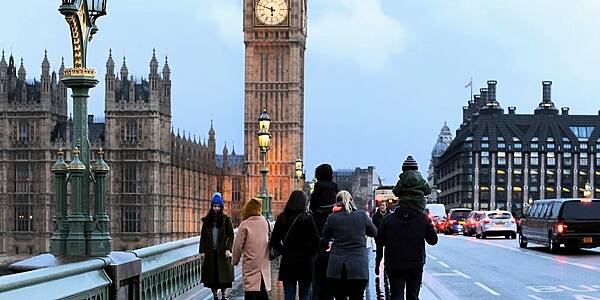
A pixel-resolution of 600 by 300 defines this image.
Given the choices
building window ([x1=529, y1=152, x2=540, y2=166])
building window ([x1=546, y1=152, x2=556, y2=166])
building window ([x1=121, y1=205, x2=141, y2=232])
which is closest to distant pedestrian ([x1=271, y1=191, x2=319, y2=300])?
building window ([x1=121, y1=205, x2=141, y2=232])

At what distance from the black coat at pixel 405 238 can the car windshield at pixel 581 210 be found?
20.8 metres

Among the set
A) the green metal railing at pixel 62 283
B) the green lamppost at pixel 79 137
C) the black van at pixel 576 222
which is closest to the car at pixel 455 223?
the black van at pixel 576 222

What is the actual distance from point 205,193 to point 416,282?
103 meters

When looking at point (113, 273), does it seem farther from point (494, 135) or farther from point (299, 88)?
point (494, 135)

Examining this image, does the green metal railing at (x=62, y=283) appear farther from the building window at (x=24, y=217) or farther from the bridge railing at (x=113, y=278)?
the building window at (x=24, y=217)

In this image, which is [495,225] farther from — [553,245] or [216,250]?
[216,250]

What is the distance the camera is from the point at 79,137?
10992 millimetres

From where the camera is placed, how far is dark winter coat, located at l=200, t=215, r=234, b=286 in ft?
48.3

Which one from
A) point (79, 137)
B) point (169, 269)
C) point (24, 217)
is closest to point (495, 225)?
point (169, 269)

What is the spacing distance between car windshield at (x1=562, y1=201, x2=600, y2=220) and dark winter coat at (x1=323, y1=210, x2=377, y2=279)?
2062 centimetres

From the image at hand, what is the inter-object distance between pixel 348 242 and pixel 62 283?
423 centimetres

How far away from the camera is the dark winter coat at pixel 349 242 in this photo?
39.8 feet

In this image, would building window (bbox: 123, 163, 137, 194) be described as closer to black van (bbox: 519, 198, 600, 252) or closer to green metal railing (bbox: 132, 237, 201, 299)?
black van (bbox: 519, 198, 600, 252)

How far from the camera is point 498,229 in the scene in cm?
4888
